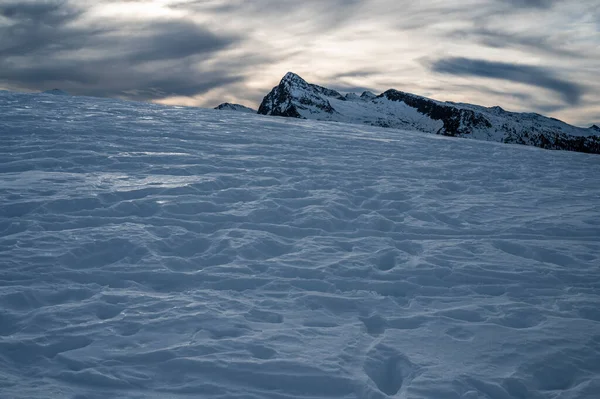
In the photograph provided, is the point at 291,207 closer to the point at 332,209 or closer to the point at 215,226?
the point at 332,209

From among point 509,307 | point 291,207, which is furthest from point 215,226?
point 509,307

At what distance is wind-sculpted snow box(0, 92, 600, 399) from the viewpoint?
11.2ft

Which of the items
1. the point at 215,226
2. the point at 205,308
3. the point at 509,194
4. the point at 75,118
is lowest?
the point at 205,308

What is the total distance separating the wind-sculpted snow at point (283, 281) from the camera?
3.42 meters

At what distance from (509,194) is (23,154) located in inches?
435

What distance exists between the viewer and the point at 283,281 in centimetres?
506

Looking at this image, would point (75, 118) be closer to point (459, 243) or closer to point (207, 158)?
point (207, 158)

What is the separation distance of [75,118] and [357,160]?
9.76 meters

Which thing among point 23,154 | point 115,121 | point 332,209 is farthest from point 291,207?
point 115,121

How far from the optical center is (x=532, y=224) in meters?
7.63

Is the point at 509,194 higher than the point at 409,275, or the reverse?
the point at 509,194

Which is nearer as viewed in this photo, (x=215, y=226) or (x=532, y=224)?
(x=215, y=226)

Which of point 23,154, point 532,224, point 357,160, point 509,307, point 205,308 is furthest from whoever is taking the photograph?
point 357,160

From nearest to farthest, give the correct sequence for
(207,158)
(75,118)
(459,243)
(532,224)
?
(459,243) → (532,224) → (207,158) → (75,118)
